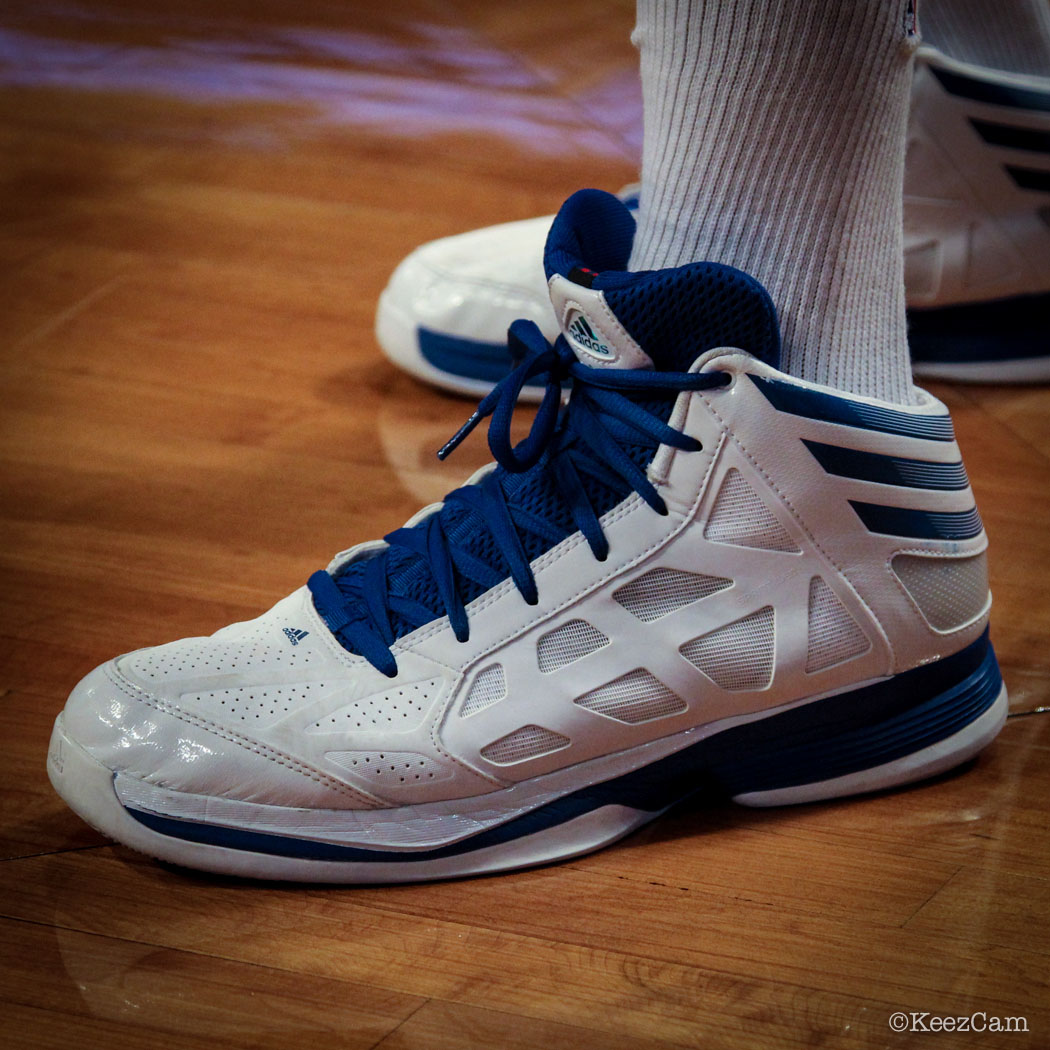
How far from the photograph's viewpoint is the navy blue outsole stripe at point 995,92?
39.6 inches

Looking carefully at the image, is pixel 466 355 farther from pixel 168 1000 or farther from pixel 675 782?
pixel 168 1000

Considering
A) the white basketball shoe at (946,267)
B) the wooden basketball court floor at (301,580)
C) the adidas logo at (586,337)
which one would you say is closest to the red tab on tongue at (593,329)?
the adidas logo at (586,337)

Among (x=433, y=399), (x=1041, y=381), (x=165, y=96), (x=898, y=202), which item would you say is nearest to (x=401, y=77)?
(x=165, y=96)

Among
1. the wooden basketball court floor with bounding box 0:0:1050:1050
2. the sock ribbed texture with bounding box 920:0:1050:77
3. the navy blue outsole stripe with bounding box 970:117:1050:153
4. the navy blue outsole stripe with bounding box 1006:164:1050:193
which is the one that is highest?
the sock ribbed texture with bounding box 920:0:1050:77

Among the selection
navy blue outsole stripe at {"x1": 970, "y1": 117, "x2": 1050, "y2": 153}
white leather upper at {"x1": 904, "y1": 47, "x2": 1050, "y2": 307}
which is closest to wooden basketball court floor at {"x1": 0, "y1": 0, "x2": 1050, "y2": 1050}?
white leather upper at {"x1": 904, "y1": 47, "x2": 1050, "y2": 307}

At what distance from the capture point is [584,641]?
57 centimetres

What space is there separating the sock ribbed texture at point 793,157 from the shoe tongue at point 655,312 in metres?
0.05

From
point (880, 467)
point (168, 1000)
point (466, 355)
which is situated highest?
point (880, 467)

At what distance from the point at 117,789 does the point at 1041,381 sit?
874mm

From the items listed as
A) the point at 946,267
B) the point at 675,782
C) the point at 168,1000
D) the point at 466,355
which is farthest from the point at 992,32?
the point at 168,1000

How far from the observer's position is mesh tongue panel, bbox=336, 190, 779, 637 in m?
0.52

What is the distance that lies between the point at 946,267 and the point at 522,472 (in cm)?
63

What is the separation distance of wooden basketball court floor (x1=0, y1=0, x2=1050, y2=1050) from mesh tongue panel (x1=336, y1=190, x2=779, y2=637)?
158 millimetres

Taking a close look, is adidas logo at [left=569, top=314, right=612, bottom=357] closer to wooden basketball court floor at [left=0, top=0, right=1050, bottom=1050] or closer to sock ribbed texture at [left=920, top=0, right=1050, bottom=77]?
wooden basketball court floor at [left=0, top=0, right=1050, bottom=1050]
